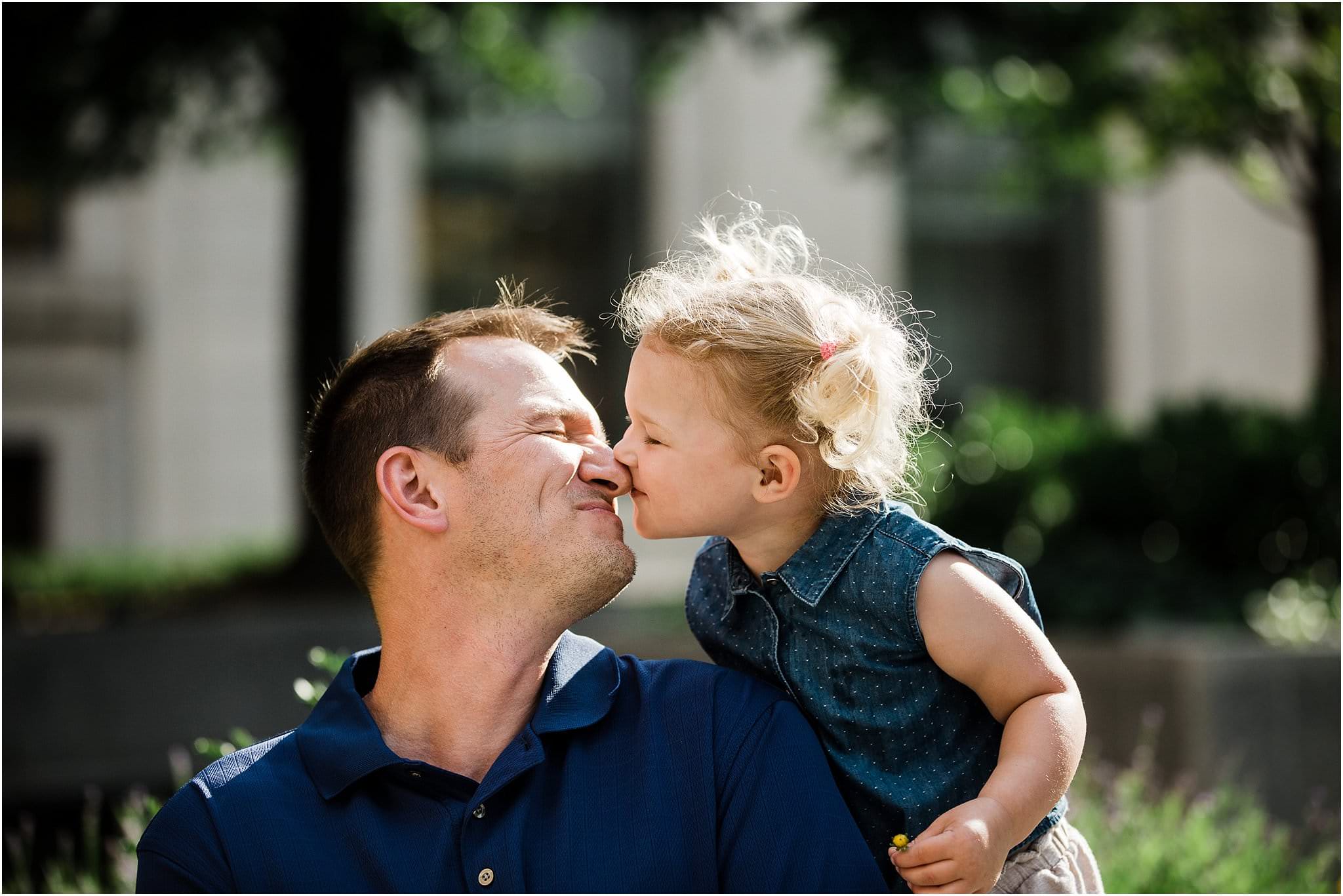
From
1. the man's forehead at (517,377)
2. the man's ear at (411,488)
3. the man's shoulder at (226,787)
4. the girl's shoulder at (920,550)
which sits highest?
the man's forehead at (517,377)

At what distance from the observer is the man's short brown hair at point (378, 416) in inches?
112

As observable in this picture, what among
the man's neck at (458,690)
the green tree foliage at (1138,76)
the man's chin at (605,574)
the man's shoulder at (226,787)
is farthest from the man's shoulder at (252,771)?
the green tree foliage at (1138,76)

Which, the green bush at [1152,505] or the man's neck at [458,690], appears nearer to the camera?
the man's neck at [458,690]

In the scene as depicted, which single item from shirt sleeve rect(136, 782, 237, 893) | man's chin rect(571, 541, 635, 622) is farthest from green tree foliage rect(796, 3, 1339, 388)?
shirt sleeve rect(136, 782, 237, 893)

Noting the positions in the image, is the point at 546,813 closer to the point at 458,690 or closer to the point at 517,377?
the point at 458,690

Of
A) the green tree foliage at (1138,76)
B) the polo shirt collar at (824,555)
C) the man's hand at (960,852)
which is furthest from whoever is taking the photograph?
the green tree foliage at (1138,76)

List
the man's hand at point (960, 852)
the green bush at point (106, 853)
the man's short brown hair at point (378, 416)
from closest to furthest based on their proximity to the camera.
→ the man's hand at point (960, 852) → the man's short brown hair at point (378, 416) → the green bush at point (106, 853)

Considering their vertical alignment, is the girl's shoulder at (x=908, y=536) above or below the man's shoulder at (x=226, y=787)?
above

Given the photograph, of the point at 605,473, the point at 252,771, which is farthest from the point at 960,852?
the point at 252,771

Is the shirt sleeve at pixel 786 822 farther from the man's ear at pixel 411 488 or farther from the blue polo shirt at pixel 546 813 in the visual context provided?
the man's ear at pixel 411 488

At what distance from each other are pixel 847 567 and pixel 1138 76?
317 inches

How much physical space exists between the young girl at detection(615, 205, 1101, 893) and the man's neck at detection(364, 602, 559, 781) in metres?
0.35

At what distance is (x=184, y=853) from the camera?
2.37m

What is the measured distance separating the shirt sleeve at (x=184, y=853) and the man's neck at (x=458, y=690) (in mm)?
363
